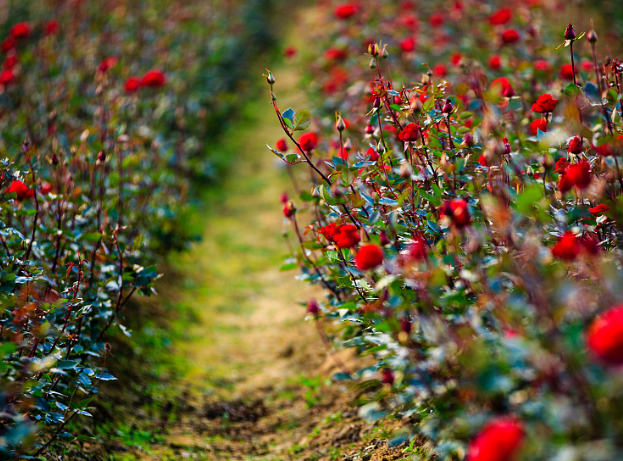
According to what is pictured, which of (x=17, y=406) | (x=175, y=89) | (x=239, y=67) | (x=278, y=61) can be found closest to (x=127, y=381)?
(x=17, y=406)

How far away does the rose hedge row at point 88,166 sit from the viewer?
4.89 ft

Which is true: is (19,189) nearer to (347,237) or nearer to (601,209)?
(347,237)

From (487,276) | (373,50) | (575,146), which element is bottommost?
(487,276)

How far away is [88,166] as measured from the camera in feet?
8.79

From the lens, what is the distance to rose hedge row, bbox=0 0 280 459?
4.89 ft

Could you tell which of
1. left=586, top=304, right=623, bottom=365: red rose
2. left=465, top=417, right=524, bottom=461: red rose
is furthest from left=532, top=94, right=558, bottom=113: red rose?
left=465, top=417, right=524, bottom=461: red rose

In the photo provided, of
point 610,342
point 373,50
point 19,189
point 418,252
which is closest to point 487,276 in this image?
point 418,252

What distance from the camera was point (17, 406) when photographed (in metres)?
1.41

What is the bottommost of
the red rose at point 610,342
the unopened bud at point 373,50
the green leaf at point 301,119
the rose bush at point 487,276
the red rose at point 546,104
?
the red rose at point 610,342

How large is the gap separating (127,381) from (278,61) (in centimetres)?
722

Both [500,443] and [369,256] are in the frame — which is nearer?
[500,443]

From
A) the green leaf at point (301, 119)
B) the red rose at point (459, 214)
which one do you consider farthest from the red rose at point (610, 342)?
the green leaf at point (301, 119)

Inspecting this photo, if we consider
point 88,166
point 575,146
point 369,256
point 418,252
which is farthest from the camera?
point 88,166

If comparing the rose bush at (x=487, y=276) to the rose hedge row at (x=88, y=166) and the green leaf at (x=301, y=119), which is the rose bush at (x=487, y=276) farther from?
the rose hedge row at (x=88, y=166)
